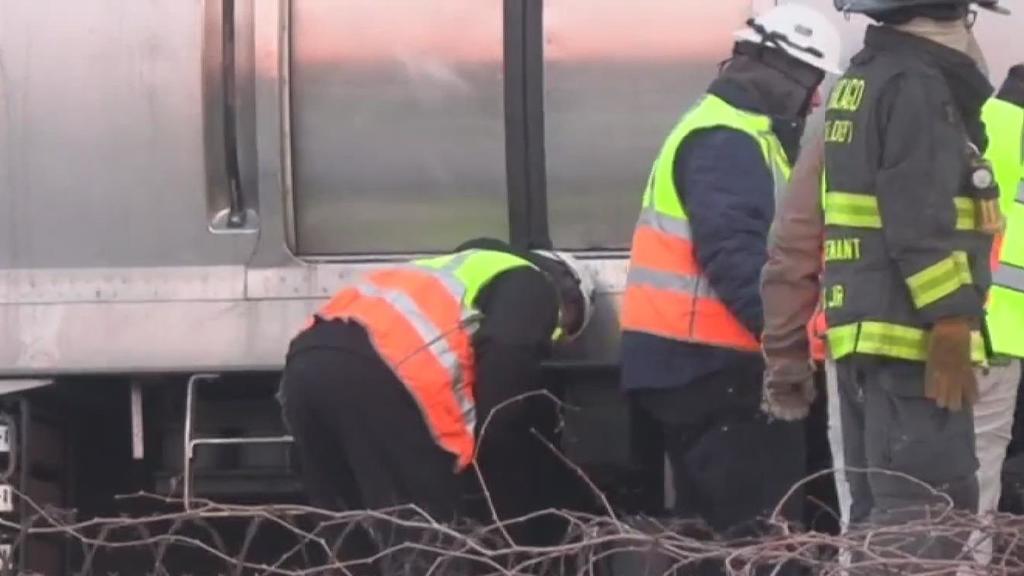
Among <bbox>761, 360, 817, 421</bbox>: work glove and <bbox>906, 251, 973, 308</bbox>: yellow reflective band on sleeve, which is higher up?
<bbox>906, 251, 973, 308</bbox>: yellow reflective band on sleeve

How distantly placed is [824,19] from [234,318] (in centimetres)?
155

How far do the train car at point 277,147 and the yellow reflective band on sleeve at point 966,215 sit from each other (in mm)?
1089

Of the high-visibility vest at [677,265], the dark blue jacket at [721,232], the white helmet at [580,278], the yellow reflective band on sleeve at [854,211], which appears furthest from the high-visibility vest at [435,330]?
the yellow reflective band on sleeve at [854,211]

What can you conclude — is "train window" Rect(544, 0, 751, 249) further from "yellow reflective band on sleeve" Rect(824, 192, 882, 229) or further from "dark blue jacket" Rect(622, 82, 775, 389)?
"yellow reflective band on sleeve" Rect(824, 192, 882, 229)

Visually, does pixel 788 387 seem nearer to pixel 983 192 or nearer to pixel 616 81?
pixel 983 192

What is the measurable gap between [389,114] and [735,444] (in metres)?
1.15

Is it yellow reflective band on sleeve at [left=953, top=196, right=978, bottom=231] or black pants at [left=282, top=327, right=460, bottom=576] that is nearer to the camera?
yellow reflective band on sleeve at [left=953, top=196, right=978, bottom=231]

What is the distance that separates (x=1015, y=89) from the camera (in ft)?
13.4

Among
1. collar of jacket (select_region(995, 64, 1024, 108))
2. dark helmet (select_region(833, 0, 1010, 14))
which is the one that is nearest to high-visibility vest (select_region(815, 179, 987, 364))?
dark helmet (select_region(833, 0, 1010, 14))

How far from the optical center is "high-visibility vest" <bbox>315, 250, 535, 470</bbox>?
436cm

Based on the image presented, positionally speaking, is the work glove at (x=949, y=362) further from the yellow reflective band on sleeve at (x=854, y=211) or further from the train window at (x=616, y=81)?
the train window at (x=616, y=81)

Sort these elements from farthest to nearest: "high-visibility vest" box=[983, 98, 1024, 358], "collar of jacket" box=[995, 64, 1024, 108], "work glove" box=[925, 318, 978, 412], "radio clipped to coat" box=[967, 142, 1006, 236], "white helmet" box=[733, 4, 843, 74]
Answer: "white helmet" box=[733, 4, 843, 74], "collar of jacket" box=[995, 64, 1024, 108], "high-visibility vest" box=[983, 98, 1024, 358], "radio clipped to coat" box=[967, 142, 1006, 236], "work glove" box=[925, 318, 978, 412]

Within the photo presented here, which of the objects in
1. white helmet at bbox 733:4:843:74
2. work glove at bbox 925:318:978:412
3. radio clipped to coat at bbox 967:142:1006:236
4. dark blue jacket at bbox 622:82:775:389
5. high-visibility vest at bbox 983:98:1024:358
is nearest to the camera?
work glove at bbox 925:318:978:412

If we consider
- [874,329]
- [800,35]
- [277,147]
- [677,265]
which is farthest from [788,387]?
[277,147]
